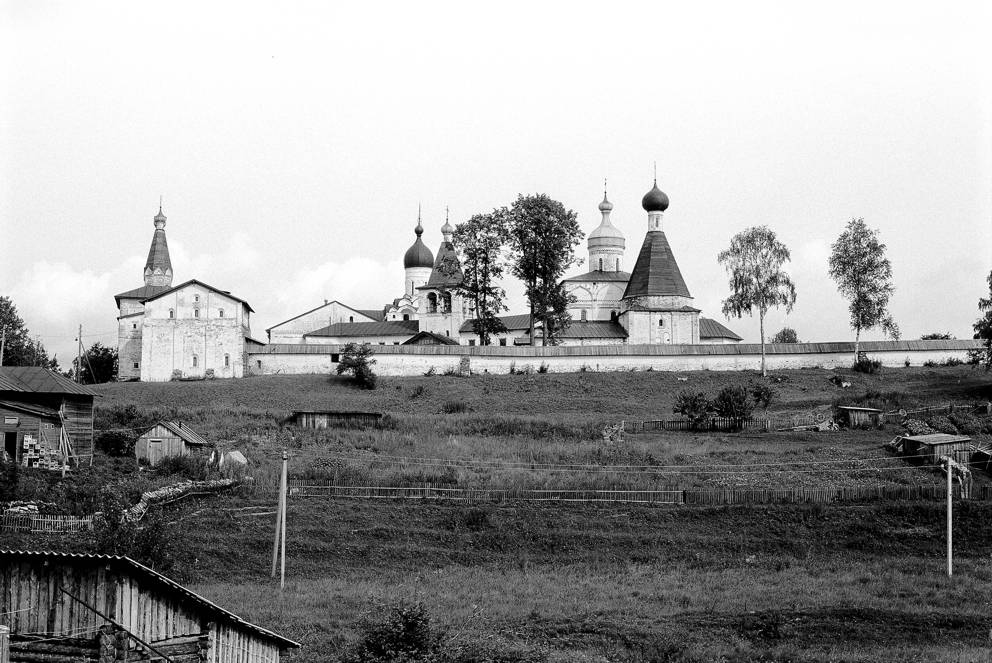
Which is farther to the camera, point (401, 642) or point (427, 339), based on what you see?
point (427, 339)

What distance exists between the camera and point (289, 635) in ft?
52.3

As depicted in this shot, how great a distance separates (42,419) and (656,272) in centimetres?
3206

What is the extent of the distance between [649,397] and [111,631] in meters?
33.0

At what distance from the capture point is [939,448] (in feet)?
92.9

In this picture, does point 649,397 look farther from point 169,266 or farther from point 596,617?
point 169,266

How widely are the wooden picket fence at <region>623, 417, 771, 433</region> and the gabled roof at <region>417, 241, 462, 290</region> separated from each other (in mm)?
18261

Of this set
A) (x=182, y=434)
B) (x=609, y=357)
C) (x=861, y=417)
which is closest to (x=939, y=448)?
(x=861, y=417)

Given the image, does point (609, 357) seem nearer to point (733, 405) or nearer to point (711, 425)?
point (711, 425)

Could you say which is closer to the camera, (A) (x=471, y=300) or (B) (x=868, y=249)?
(B) (x=868, y=249)

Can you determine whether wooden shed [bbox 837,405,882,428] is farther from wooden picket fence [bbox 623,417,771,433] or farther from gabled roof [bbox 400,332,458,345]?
gabled roof [bbox 400,332,458,345]

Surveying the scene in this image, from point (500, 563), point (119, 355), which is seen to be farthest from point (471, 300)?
point (500, 563)

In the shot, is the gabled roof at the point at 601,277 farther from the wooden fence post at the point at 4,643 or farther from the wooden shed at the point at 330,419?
the wooden fence post at the point at 4,643

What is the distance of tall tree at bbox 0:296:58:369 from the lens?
184 feet

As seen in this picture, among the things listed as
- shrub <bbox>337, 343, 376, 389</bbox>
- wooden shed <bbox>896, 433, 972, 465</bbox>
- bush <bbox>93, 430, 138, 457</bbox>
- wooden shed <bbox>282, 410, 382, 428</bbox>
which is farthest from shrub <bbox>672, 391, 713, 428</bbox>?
bush <bbox>93, 430, 138, 457</bbox>
